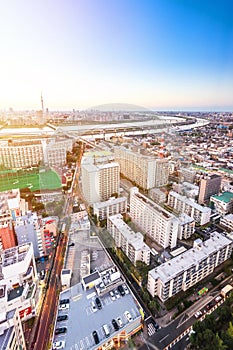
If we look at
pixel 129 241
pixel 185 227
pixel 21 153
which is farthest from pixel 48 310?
pixel 21 153

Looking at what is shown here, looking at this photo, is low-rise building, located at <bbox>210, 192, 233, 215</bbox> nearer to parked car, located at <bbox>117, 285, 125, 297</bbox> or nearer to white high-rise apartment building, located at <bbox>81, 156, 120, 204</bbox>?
white high-rise apartment building, located at <bbox>81, 156, 120, 204</bbox>

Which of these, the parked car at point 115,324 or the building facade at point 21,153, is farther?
the building facade at point 21,153

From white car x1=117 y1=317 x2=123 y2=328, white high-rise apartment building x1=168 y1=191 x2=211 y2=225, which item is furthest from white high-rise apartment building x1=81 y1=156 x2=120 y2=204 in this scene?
white car x1=117 y1=317 x2=123 y2=328

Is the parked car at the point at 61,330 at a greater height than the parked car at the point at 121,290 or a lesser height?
lesser

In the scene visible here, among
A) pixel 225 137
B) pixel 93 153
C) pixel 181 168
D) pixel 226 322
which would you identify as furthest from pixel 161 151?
pixel 225 137

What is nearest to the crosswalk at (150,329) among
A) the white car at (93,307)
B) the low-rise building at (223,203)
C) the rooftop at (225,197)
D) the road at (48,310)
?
the white car at (93,307)

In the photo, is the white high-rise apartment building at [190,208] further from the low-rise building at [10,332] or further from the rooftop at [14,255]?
the low-rise building at [10,332]

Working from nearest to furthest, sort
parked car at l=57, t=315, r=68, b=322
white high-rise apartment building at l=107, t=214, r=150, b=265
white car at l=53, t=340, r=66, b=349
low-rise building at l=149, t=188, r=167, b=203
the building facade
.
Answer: white car at l=53, t=340, r=66, b=349, parked car at l=57, t=315, r=68, b=322, white high-rise apartment building at l=107, t=214, r=150, b=265, low-rise building at l=149, t=188, r=167, b=203, the building facade
